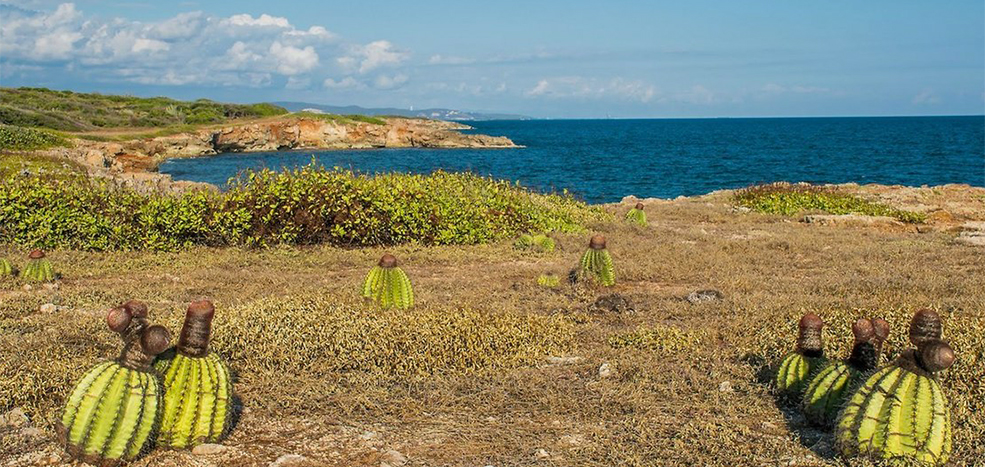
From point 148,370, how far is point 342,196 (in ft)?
28.1

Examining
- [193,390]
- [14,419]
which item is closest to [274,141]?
[14,419]

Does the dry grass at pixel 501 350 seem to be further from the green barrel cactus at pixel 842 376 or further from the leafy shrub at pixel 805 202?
the leafy shrub at pixel 805 202

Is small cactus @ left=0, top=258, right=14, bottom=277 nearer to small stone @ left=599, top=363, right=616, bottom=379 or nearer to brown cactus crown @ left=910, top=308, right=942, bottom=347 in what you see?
small stone @ left=599, top=363, right=616, bottom=379

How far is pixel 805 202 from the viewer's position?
67.7ft

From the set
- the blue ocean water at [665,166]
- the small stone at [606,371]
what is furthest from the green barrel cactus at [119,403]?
the blue ocean water at [665,166]

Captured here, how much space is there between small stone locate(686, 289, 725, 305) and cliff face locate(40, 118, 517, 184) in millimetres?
31727

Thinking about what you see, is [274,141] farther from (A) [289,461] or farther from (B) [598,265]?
(A) [289,461]

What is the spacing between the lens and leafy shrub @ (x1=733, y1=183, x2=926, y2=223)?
19766 millimetres

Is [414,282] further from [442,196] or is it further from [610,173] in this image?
[610,173]

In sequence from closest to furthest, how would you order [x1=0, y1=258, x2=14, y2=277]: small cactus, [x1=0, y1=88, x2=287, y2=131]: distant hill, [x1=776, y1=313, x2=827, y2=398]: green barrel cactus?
[x1=776, y1=313, x2=827, y2=398]: green barrel cactus
[x1=0, y1=258, x2=14, y2=277]: small cactus
[x1=0, y1=88, x2=287, y2=131]: distant hill

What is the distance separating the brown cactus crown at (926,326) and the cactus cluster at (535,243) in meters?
8.33

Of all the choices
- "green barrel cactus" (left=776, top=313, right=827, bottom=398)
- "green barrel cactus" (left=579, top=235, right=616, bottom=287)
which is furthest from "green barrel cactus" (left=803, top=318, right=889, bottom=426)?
"green barrel cactus" (left=579, top=235, right=616, bottom=287)

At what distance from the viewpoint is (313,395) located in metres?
5.81

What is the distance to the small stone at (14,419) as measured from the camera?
5.11 meters
